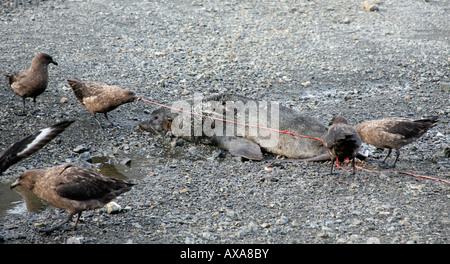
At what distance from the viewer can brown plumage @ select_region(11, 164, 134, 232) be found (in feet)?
17.4

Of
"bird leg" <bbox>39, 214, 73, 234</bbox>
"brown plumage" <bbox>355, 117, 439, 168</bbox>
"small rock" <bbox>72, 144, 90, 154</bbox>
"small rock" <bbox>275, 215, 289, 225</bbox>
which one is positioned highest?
"brown plumage" <bbox>355, 117, 439, 168</bbox>

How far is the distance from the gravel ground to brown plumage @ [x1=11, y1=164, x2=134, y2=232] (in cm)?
35

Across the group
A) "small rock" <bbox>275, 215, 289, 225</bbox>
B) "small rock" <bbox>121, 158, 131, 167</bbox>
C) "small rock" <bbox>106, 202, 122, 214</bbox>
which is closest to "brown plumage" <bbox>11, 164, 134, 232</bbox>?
"small rock" <bbox>106, 202, 122, 214</bbox>

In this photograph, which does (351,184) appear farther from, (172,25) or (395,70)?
(172,25)

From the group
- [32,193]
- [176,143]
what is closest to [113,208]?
[32,193]

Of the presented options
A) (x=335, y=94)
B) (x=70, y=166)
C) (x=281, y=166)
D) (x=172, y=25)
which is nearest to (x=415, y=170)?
(x=281, y=166)

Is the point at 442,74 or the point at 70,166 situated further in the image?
the point at 442,74

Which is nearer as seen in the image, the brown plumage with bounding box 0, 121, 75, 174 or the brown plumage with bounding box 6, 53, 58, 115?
the brown plumage with bounding box 0, 121, 75, 174

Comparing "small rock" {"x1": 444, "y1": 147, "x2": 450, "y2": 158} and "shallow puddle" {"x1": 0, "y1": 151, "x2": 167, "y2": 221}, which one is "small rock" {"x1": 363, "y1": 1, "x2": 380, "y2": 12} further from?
"shallow puddle" {"x1": 0, "y1": 151, "x2": 167, "y2": 221}

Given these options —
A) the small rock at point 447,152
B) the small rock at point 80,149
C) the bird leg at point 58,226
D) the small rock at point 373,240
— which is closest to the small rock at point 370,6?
the small rock at point 447,152

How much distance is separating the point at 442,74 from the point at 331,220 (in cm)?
758

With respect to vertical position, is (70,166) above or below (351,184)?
above

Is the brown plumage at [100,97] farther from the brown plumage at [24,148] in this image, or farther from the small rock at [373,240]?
the small rock at [373,240]

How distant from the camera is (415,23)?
15.4 meters
